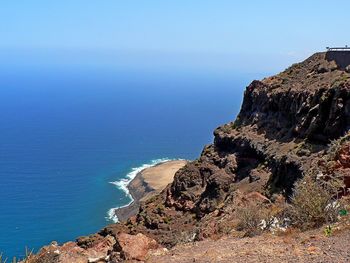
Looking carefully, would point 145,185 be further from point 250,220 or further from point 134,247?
point 134,247

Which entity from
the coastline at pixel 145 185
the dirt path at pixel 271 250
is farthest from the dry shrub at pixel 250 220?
the coastline at pixel 145 185

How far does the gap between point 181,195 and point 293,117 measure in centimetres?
968

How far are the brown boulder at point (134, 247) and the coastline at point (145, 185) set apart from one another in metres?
62.9

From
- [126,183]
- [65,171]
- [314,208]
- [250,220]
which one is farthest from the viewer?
[65,171]

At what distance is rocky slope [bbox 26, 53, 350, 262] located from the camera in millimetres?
27641

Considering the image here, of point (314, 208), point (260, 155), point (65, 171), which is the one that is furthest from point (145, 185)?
point (314, 208)

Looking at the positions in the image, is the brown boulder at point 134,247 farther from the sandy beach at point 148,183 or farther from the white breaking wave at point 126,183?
the sandy beach at point 148,183

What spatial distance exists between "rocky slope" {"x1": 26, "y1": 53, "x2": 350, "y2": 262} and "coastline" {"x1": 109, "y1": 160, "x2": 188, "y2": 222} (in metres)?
43.1

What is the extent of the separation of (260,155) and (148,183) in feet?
211

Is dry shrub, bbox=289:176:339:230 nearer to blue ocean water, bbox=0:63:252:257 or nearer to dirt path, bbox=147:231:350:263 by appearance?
dirt path, bbox=147:231:350:263

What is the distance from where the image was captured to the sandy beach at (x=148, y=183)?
85.7m

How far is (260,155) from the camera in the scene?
3594cm

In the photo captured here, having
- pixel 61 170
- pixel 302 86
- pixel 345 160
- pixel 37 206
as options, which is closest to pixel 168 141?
pixel 61 170

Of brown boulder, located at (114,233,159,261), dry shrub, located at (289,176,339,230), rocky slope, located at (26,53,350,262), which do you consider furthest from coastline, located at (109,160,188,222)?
dry shrub, located at (289,176,339,230)
